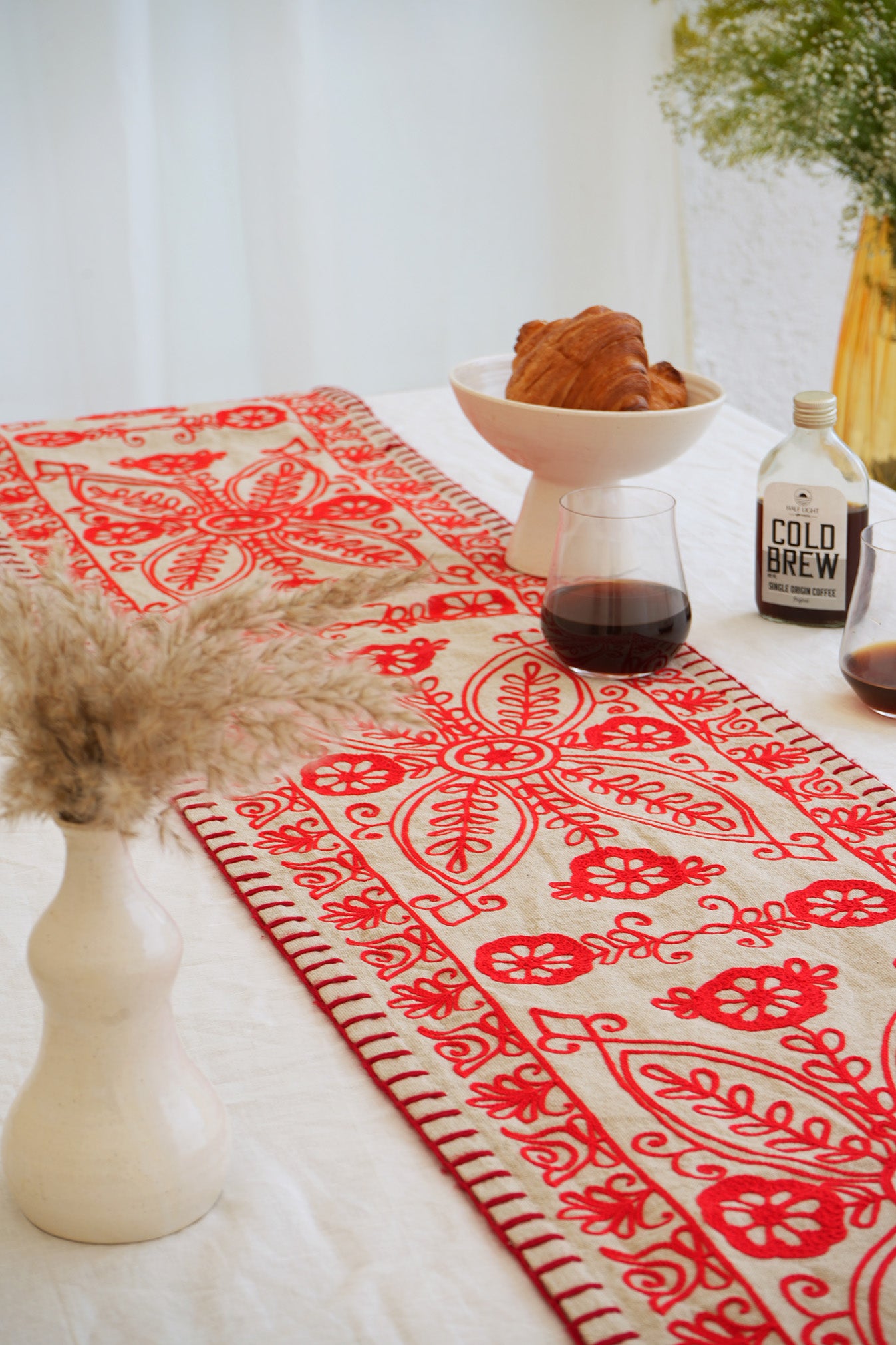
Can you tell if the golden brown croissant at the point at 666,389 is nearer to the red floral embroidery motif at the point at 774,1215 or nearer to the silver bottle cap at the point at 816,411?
the silver bottle cap at the point at 816,411

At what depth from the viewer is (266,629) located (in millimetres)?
512

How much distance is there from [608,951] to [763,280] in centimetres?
298

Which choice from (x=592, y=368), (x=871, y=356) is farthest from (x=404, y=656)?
(x=871, y=356)

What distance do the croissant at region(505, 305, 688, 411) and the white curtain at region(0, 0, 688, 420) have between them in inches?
74.3

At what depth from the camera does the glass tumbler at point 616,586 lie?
98cm

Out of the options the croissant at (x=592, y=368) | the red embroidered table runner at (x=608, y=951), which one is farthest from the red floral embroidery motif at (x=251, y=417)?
the croissant at (x=592, y=368)

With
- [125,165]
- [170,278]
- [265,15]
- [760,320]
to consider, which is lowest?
[760,320]

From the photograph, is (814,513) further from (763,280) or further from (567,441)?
(763,280)

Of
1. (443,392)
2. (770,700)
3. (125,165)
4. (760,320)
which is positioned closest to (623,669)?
(770,700)

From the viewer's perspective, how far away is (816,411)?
1055 mm

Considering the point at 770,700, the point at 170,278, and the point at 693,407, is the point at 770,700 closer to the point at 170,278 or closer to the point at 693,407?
the point at 693,407

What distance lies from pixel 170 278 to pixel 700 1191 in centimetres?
263

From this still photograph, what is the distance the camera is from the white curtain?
2699mm

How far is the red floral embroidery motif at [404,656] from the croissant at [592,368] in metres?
0.22
